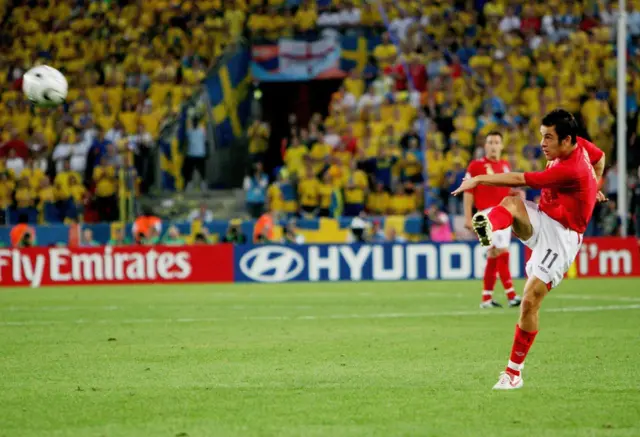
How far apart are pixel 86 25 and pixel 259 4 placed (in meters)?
5.04

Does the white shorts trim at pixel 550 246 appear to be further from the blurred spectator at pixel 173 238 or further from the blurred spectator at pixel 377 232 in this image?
the blurred spectator at pixel 173 238

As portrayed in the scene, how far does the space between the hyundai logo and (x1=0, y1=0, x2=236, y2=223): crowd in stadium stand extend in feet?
15.0

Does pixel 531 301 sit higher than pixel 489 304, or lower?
higher

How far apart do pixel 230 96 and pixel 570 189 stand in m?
21.7

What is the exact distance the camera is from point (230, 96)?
29656 mm

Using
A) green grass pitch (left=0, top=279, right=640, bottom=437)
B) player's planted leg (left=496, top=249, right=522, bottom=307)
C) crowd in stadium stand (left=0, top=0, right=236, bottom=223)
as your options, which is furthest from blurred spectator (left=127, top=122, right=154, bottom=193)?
player's planted leg (left=496, top=249, right=522, bottom=307)

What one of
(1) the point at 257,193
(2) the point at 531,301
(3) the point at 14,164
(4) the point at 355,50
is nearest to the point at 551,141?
(2) the point at 531,301

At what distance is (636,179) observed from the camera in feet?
85.6

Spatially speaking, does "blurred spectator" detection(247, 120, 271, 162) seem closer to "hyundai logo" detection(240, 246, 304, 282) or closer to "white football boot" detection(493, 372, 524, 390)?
"hyundai logo" detection(240, 246, 304, 282)

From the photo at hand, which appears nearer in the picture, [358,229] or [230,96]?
[358,229]

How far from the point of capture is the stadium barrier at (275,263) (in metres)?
24.5

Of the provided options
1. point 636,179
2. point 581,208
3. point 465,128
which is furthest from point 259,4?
point 581,208

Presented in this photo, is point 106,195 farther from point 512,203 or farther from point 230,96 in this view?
point 512,203

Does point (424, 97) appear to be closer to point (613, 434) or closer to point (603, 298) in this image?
point (603, 298)
